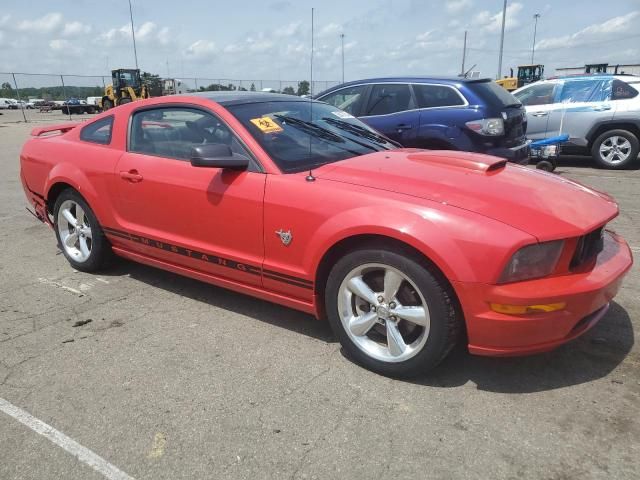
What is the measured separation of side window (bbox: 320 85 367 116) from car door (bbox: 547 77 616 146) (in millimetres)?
4251

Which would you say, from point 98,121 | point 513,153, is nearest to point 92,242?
point 98,121

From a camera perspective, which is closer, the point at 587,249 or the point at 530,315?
the point at 530,315

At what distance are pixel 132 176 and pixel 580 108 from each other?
8.67 metres

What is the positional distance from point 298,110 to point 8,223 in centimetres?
446

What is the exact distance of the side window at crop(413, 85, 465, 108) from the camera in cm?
693

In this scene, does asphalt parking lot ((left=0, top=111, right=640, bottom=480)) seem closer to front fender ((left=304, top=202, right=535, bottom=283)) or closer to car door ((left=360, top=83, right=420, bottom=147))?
front fender ((left=304, top=202, right=535, bottom=283))

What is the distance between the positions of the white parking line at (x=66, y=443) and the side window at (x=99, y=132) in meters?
2.23

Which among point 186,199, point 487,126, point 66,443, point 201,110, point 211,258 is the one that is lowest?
point 66,443

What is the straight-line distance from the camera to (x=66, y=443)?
2428 mm

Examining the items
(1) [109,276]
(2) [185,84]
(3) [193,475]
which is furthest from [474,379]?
(2) [185,84]

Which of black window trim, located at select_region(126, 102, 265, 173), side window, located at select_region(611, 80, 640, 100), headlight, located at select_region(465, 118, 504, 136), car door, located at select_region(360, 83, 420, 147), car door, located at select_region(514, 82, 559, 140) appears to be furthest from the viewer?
car door, located at select_region(514, 82, 559, 140)

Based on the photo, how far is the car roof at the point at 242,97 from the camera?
147 inches

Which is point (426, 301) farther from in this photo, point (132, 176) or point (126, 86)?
point (126, 86)

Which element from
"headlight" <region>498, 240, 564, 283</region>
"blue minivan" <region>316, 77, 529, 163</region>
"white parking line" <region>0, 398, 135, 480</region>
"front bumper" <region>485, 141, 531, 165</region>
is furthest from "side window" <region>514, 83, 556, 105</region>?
"white parking line" <region>0, 398, 135, 480</region>
